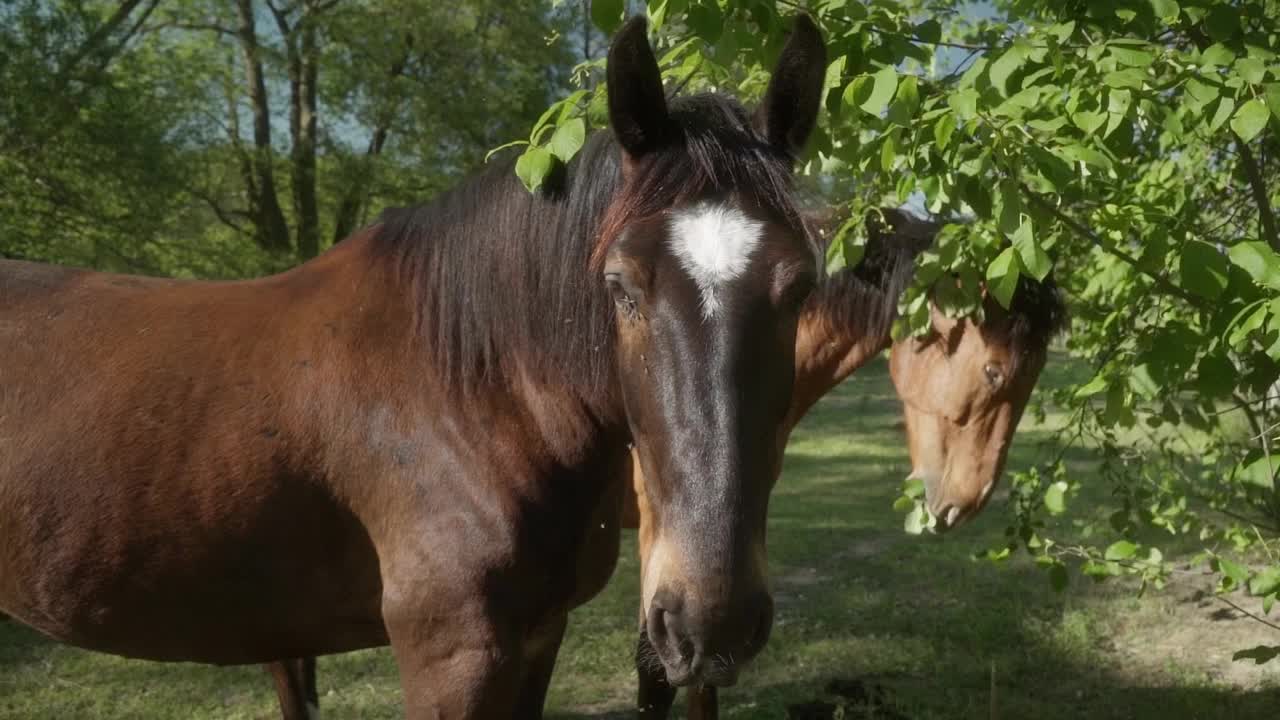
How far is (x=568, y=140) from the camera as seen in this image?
1.94m

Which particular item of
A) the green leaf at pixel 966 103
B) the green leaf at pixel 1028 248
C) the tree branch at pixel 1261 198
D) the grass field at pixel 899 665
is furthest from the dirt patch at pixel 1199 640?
the green leaf at pixel 966 103

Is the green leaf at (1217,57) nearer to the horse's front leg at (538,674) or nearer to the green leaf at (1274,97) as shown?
Answer: the green leaf at (1274,97)

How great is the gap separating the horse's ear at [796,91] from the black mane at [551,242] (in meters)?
0.05

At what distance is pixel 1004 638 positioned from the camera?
508 centimetres

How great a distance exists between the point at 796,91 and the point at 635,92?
1.16 feet

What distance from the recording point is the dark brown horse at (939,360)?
3891mm

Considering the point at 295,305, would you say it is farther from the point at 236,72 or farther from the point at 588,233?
the point at 236,72

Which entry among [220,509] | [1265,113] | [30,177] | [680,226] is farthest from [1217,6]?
[30,177]

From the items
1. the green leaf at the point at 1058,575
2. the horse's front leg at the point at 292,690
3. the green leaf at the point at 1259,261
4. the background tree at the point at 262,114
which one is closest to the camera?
the green leaf at the point at 1259,261

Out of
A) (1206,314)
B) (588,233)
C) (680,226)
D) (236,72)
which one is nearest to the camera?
(680,226)

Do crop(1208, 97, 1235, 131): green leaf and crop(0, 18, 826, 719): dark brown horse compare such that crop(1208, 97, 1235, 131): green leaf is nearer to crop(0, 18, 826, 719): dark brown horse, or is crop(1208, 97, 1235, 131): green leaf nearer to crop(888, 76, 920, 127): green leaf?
crop(888, 76, 920, 127): green leaf

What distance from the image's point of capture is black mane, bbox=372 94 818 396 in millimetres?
1804

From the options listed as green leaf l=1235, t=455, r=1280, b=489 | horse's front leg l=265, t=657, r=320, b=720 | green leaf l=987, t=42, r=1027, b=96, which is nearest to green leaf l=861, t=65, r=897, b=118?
green leaf l=987, t=42, r=1027, b=96

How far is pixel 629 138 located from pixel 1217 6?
1.43 m
